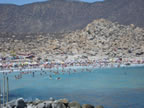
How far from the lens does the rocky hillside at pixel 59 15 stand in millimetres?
159125

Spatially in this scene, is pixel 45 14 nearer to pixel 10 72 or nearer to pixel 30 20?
pixel 30 20

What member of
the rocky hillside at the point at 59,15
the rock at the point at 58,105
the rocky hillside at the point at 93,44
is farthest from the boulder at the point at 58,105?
the rocky hillside at the point at 59,15

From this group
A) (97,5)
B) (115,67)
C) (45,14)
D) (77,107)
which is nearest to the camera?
(77,107)

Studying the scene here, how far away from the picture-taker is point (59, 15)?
7367 inches

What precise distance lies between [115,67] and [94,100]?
3460 centimetres

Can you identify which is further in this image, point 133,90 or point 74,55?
point 74,55

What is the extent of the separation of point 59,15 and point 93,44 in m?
117

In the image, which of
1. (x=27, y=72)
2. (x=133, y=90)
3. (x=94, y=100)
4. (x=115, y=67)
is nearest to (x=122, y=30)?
(x=115, y=67)

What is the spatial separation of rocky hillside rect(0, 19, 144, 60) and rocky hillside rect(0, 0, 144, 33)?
67.0 m

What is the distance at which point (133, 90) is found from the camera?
969 inches

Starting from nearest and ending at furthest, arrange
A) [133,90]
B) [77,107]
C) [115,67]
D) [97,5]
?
[77,107]
[133,90]
[115,67]
[97,5]

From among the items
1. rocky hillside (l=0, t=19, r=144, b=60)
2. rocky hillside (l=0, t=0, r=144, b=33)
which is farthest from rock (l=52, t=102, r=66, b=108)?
rocky hillside (l=0, t=0, r=144, b=33)

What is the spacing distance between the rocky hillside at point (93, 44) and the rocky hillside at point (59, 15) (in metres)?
67.0

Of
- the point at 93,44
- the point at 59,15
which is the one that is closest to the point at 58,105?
the point at 93,44
